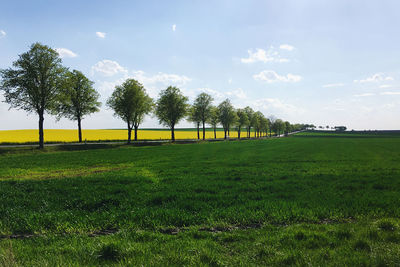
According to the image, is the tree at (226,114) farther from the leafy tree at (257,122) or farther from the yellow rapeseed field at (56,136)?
the leafy tree at (257,122)

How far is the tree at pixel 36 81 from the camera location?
39594mm

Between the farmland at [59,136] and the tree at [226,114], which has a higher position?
the tree at [226,114]

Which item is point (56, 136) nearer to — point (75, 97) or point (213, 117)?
point (75, 97)

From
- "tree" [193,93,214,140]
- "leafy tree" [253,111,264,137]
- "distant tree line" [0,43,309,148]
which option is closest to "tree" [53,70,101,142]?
"distant tree line" [0,43,309,148]

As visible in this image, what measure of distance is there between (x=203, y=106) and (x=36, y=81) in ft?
175

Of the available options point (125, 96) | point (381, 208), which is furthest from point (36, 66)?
point (381, 208)

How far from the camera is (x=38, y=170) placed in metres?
19.7

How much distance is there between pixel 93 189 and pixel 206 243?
853cm

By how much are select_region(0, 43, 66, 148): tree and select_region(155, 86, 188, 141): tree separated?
29614 mm

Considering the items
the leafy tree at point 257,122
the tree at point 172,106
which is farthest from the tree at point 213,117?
the leafy tree at point 257,122

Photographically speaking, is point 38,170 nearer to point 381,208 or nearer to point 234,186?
point 234,186

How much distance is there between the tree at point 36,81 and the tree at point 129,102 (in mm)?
16925

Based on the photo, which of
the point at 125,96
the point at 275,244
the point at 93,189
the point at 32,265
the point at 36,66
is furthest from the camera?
the point at 125,96

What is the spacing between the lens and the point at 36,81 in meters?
40.8
